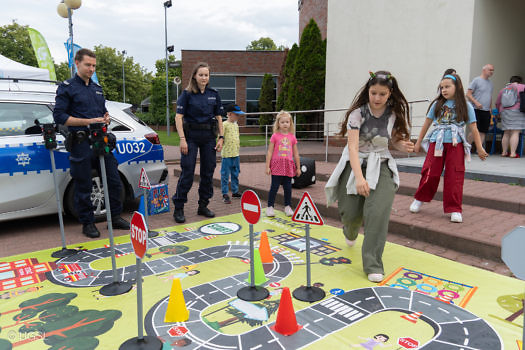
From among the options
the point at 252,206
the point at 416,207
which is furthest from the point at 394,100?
the point at 416,207

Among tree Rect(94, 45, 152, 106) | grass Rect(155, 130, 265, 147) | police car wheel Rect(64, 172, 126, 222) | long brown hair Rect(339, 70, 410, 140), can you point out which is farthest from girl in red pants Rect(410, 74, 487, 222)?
tree Rect(94, 45, 152, 106)

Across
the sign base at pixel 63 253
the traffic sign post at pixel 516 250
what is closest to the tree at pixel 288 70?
the sign base at pixel 63 253

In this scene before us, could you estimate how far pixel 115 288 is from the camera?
131 inches

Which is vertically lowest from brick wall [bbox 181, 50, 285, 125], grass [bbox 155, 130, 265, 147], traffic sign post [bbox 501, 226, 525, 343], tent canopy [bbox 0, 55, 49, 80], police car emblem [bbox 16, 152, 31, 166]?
grass [bbox 155, 130, 265, 147]

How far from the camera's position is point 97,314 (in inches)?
114

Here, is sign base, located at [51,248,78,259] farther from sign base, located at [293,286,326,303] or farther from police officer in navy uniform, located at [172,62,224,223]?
sign base, located at [293,286,326,303]

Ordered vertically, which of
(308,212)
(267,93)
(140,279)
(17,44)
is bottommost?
(140,279)

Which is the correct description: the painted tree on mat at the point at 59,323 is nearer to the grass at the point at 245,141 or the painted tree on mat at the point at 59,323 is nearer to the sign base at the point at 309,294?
the sign base at the point at 309,294

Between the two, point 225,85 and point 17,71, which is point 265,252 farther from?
point 225,85

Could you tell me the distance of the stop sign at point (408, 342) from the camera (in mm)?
2449

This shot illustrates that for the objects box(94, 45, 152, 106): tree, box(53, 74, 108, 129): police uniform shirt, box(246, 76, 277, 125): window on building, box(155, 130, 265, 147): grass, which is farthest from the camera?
box(94, 45, 152, 106): tree

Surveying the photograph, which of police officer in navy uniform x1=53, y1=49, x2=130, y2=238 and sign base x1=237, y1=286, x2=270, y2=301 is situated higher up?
police officer in navy uniform x1=53, y1=49, x2=130, y2=238

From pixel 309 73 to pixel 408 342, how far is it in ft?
50.8

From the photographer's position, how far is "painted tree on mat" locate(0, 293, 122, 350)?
2.52m
